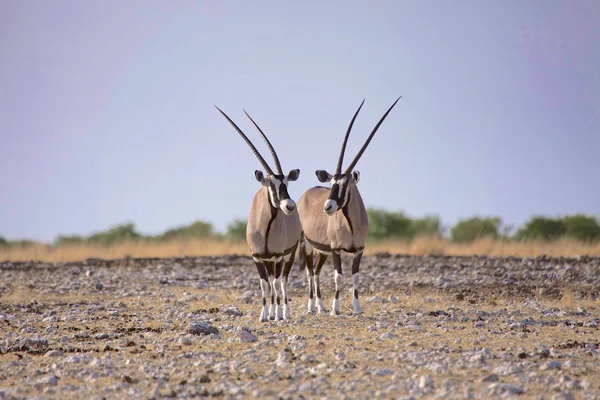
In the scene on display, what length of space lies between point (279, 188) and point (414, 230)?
106 ft

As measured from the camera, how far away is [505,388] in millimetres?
6781

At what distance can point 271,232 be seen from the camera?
41.1ft

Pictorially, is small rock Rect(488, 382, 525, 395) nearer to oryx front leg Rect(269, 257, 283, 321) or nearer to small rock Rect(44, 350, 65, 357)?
small rock Rect(44, 350, 65, 357)

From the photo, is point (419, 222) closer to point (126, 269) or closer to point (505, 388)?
point (126, 269)

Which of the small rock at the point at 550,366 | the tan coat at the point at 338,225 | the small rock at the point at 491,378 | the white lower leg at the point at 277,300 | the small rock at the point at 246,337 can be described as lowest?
the small rock at the point at 491,378

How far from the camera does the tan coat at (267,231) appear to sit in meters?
12.5

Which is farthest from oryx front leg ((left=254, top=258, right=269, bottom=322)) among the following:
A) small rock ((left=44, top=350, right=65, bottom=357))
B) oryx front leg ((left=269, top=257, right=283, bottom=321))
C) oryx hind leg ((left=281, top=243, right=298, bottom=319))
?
small rock ((left=44, top=350, right=65, bottom=357))

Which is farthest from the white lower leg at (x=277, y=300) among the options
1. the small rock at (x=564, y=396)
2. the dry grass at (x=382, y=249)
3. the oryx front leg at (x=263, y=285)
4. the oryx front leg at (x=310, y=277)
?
the dry grass at (x=382, y=249)

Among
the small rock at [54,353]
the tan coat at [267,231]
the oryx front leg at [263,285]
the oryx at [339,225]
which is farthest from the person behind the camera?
the oryx at [339,225]

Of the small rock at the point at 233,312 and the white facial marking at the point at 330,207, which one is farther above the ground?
the white facial marking at the point at 330,207

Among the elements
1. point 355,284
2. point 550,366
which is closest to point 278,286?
point 355,284

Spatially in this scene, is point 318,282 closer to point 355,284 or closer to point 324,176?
point 355,284

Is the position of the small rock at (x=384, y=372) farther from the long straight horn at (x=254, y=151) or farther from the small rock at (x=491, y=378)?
the long straight horn at (x=254, y=151)

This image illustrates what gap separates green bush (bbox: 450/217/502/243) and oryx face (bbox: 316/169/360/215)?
101 feet
